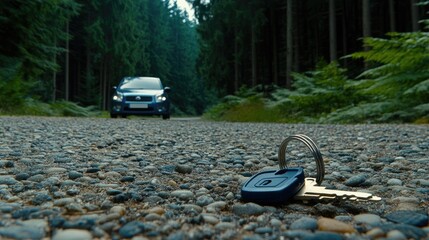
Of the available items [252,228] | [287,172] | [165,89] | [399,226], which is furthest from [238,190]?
[165,89]

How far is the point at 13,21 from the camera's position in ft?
44.3

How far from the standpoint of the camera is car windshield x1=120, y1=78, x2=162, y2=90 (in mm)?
14770

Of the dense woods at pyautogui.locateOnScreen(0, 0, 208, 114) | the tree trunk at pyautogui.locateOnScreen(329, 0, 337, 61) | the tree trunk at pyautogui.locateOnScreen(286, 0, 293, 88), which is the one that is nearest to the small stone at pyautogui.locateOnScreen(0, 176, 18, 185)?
the dense woods at pyautogui.locateOnScreen(0, 0, 208, 114)

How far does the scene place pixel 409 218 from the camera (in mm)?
1582

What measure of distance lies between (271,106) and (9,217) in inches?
464

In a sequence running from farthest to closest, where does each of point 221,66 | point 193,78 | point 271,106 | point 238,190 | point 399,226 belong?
point 193,78, point 221,66, point 271,106, point 238,190, point 399,226

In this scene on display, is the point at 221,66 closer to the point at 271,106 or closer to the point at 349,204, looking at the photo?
the point at 271,106

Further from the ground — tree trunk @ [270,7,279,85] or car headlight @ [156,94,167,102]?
tree trunk @ [270,7,279,85]

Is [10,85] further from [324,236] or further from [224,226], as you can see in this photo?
[324,236]

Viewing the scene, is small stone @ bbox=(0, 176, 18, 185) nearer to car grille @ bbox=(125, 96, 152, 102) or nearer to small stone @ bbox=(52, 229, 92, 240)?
small stone @ bbox=(52, 229, 92, 240)

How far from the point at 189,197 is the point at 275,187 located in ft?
1.50

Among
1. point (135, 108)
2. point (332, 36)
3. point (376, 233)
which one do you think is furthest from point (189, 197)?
point (332, 36)

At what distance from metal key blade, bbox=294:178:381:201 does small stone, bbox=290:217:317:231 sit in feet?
0.85

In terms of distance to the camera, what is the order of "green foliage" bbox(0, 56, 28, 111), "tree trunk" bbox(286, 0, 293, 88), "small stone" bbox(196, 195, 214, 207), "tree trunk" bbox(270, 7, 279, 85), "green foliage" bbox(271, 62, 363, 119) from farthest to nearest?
"tree trunk" bbox(270, 7, 279, 85) < "tree trunk" bbox(286, 0, 293, 88) < "green foliage" bbox(0, 56, 28, 111) < "green foliage" bbox(271, 62, 363, 119) < "small stone" bbox(196, 195, 214, 207)
